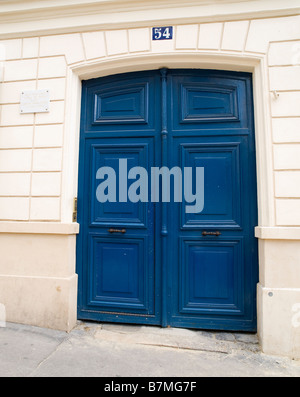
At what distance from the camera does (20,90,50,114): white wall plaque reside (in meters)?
3.57

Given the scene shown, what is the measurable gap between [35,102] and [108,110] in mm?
984

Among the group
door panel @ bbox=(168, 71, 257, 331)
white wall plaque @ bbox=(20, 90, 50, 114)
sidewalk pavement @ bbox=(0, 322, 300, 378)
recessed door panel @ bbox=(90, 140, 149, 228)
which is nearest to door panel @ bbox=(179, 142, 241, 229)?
door panel @ bbox=(168, 71, 257, 331)

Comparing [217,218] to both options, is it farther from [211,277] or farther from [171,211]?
[211,277]

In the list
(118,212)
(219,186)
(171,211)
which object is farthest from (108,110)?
(219,186)

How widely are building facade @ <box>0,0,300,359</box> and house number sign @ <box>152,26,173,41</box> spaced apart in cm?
4

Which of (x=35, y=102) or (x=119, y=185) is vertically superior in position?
(x=35, y=102)

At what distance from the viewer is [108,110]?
374 cm

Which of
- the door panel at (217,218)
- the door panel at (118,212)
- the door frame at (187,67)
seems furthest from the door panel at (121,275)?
the door frame at (187,67)

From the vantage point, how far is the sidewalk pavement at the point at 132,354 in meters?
2.51

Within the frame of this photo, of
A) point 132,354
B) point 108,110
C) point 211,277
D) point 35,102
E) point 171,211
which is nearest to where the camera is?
point 132,354

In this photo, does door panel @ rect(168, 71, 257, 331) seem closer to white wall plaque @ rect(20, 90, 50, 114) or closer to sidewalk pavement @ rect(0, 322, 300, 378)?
sidewalk pavement @ rect(0, 322, 300, 378)

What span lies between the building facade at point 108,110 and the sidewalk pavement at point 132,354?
0.24m

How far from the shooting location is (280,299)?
295 cm

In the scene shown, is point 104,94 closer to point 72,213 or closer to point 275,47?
point 72,213
